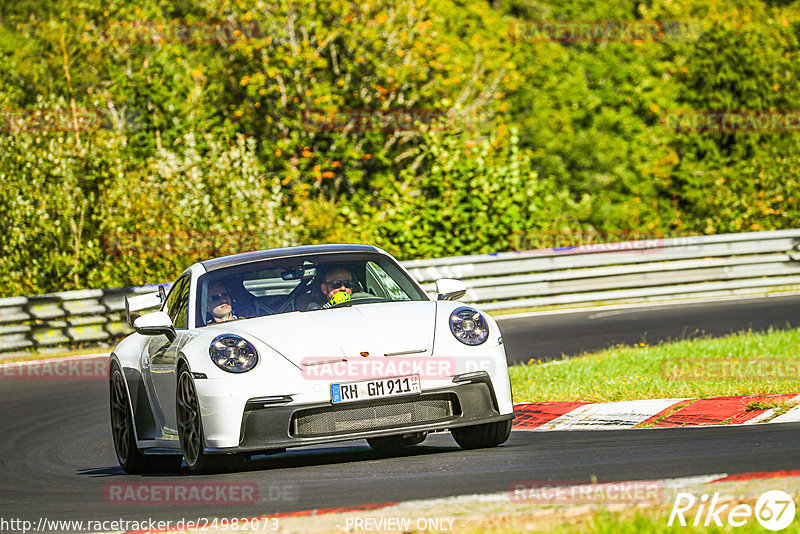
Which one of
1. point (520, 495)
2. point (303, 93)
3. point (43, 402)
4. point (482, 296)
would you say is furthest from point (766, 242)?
point (520, 495)

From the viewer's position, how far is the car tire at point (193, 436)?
6.92 meters

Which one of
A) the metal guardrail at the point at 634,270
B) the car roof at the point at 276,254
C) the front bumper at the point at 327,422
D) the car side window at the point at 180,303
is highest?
the car roof at the point at 276,254

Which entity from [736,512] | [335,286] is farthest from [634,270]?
[736,512]

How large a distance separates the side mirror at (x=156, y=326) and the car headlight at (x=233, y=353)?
72cm

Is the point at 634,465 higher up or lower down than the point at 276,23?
lower down

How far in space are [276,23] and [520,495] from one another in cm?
2671

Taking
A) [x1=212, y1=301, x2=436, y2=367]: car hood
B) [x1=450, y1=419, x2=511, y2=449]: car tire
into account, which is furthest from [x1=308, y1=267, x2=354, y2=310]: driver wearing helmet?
[x1=450, y1=419, x2=511, y2=449]: car tire

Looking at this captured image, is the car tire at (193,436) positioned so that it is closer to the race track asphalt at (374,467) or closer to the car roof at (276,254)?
the race track asphalt at (374,467)

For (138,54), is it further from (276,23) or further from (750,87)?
(750,87)

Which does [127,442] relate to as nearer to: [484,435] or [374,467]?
[374,467]

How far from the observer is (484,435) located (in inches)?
294

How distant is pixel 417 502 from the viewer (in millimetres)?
5211

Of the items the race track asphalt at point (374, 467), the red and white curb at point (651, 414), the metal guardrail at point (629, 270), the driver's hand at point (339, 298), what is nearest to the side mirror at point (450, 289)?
the driver's hand at point (339, 298)

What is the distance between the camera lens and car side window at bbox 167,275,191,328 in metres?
7.95
